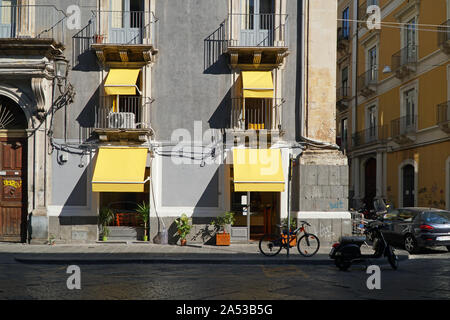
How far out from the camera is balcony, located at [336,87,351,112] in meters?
33.5

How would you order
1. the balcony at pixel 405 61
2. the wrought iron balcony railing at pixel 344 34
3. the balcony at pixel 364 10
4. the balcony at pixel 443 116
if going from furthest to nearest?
the wrought iron balcony railing at pixel 344 34 < the balcony at pixel 364 10 < the balcony at pixel 405 61 < the balcony at pixel 443 116

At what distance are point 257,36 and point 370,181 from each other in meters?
18.3

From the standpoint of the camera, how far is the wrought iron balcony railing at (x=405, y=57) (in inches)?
968

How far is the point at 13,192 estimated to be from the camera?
50.3 ft

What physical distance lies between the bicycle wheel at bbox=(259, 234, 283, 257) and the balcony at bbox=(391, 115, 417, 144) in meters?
14.8

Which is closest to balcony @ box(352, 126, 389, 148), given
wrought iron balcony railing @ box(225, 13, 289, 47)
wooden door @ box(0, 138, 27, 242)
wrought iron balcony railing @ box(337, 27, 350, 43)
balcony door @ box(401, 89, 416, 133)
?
balcony door @ box(401, 89, 416, 133)

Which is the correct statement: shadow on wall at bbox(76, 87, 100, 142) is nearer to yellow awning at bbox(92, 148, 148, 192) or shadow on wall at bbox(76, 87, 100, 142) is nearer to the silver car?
yellow awning at bbox(92, 148, 148, 192)

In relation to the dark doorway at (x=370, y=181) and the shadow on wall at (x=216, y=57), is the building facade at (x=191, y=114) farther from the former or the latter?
the dark doorway at (x=370, y=181)

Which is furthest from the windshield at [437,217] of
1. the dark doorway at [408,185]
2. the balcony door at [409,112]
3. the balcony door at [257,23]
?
the balcony door at [409,112]

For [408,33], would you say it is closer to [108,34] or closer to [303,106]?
[303,106]

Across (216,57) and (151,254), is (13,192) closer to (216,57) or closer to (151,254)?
(151,254)

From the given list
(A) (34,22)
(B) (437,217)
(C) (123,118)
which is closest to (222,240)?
(C) (123,118)

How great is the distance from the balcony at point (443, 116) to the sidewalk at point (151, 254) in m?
10.4

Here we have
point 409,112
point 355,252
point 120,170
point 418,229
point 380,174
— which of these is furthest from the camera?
point 380,174
